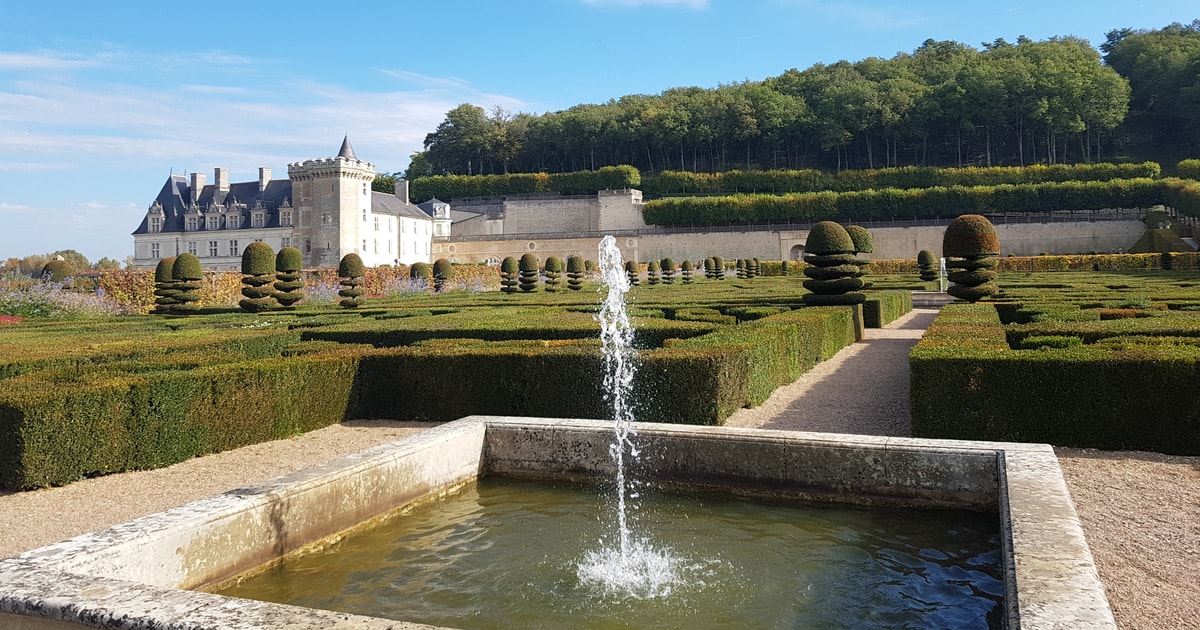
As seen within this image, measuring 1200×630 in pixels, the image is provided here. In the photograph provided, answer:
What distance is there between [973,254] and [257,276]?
13.3 meters

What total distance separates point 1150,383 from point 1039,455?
1834 millimetres

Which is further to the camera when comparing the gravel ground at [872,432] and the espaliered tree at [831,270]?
the espaliered tree at [831,270]

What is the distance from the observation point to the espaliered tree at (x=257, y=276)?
15.4 metres

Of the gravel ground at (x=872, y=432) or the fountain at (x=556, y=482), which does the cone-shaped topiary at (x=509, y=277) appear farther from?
the fountain at (x=556, y=482)

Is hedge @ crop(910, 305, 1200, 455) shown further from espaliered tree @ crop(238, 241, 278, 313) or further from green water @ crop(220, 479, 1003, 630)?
espaliered tree @ crop(238, 241, 278, 313)

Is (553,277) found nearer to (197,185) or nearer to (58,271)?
(58,271)

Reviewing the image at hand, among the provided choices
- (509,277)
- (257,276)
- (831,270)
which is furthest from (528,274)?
(831,270)

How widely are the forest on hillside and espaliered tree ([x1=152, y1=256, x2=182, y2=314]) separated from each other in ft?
188

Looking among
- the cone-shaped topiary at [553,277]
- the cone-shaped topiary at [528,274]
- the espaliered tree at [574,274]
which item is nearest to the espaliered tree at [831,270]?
the cone-shaped topiary at [553,277]

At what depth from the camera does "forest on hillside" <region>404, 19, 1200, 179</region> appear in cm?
6194

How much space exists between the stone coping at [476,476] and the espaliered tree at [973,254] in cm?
1101

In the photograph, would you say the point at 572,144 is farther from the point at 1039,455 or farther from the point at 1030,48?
the point at 1039,455

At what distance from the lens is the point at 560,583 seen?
3.55 m

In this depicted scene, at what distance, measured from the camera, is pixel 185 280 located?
15.5 meters
